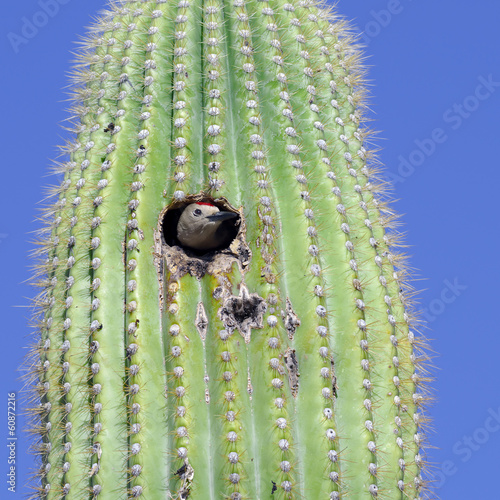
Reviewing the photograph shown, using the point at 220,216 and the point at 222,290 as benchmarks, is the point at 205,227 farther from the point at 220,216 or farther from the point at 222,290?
the point at 222,290

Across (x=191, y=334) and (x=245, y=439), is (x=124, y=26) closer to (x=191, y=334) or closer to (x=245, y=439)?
(x=191, y=334)

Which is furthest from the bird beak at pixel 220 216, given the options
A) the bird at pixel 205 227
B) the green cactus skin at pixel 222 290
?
the green cactus skin at pixel 222 290

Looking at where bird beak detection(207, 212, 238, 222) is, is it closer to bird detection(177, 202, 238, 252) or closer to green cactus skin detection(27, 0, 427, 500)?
bird detection(177, 202, 238, 252)

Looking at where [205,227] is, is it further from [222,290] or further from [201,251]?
[222,290]

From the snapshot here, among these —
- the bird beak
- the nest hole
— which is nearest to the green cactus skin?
the nest hole

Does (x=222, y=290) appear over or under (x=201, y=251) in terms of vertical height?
under

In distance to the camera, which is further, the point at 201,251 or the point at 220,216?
the point at 201,251

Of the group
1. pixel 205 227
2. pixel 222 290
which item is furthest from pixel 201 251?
pixel 222 290
